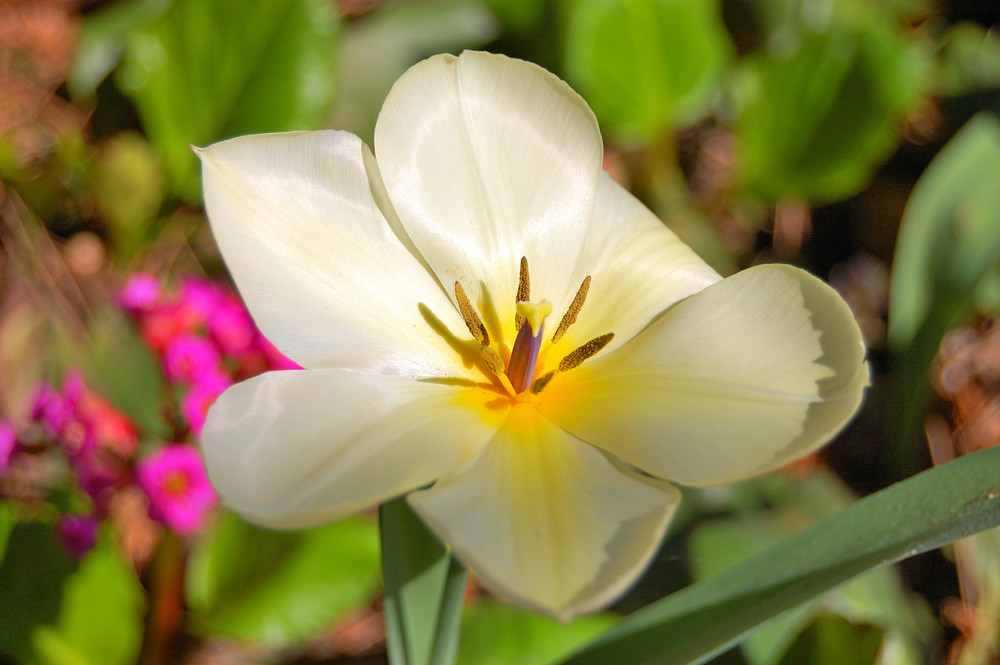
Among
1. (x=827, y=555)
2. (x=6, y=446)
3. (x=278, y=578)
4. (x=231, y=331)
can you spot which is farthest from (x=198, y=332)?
(x=827, y=555)

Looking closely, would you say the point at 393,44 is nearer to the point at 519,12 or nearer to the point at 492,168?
the point at 519,12

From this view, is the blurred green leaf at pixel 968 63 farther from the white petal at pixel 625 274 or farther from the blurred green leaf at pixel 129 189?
the blurred green leaf at pixel 129 189

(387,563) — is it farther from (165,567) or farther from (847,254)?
(847,254)

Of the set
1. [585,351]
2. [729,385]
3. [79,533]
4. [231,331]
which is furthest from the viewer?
[231,331]

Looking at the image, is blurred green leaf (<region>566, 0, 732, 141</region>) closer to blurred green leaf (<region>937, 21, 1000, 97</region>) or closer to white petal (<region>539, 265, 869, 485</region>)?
Answer: blurred green leaf (<region>937, 21, 1000, 97</region>)

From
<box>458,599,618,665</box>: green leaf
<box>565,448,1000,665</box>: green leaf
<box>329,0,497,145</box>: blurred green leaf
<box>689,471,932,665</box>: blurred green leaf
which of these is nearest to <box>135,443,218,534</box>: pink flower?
<box>458,599,618,665</box>: green leaf

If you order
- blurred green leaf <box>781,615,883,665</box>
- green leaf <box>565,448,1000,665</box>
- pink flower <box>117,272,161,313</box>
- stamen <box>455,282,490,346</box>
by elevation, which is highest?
stamen <box>455,282,490,346</box>
